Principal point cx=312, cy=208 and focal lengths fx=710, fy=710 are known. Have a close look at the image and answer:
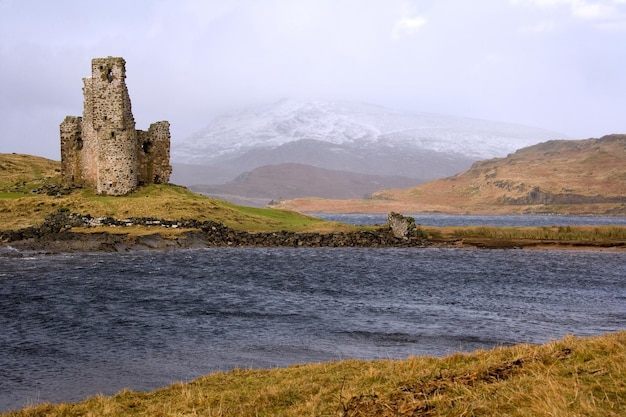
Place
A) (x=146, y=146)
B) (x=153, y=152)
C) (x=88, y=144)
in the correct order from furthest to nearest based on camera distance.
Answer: (x=146, y=146)
(x=153, y=152)
(x=88, y=144)

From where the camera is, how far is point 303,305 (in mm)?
29031

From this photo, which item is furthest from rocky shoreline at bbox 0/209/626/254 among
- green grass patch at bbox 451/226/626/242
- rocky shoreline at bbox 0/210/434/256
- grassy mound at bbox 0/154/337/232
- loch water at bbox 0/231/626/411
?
loch water at bbox 0/231/626/411

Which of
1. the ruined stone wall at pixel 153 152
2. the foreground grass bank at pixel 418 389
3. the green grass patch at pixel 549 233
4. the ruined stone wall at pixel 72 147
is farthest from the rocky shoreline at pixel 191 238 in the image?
the foreground grass bank at pixel 418 389

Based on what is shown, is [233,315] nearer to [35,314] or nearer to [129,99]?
[35,314]

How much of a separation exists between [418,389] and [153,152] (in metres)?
50.5

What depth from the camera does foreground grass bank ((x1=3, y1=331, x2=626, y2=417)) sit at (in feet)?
35.5

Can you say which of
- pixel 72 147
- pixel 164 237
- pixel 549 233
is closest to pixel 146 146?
pixel 72 147

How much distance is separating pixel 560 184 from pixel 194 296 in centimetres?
18484

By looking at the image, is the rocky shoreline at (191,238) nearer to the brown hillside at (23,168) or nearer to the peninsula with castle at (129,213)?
the peninsula with castle at (129,213)

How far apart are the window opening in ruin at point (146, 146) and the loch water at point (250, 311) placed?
626 inches

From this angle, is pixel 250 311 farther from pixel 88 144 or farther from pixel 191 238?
pixel 88 144

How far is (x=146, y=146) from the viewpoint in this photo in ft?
198

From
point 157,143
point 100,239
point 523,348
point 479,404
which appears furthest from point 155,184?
point 479,404

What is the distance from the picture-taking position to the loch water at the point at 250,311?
18.9 meters
